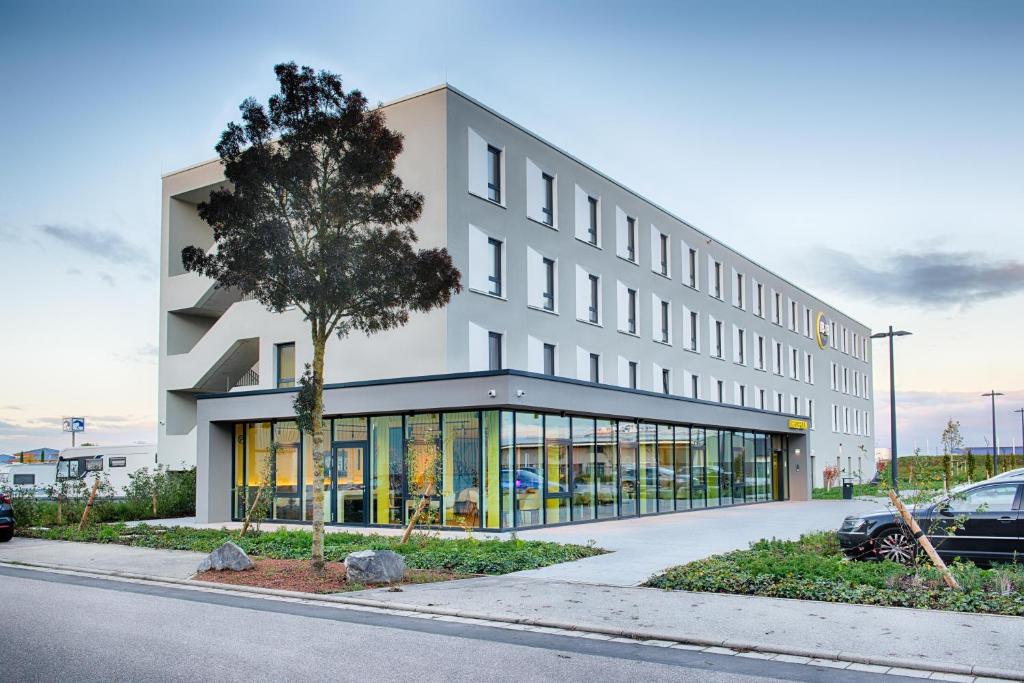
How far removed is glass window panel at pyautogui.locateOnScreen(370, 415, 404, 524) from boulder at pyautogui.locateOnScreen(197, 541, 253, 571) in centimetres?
870

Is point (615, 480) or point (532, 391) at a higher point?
point (532, 391)

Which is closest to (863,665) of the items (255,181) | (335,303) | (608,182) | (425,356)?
(335,303)

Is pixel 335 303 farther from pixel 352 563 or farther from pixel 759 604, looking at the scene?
pixel 759 604

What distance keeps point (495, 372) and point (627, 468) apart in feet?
25.9

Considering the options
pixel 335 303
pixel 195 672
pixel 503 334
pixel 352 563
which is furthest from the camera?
pixel 503 334

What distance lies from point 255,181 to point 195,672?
9369 millimetres

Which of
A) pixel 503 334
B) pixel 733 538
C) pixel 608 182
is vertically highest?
pixel 608 182

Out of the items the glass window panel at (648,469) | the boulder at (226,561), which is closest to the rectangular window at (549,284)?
the glass window panel at (648,469)

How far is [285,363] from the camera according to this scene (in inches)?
1133

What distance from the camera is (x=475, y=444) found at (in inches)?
890

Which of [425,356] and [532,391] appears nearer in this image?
[532,391]

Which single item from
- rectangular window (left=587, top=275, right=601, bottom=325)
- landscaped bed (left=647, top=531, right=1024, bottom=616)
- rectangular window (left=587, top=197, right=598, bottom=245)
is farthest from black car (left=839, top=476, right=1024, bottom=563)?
rectangular window (left=587, top=197, right=598, bottom=245)

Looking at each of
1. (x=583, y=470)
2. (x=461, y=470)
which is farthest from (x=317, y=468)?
(x=583, y=470)

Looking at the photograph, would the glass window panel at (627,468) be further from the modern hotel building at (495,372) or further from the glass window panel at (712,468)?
the glass window panel at (712,468)
